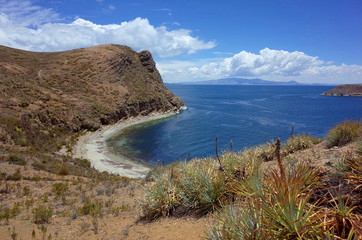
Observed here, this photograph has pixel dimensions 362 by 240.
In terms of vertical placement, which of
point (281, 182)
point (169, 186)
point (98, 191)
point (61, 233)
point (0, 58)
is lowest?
point (98, 191)

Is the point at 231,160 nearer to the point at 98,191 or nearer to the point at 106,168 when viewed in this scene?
the point at 98,191

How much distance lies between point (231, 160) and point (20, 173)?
12738 millimetres

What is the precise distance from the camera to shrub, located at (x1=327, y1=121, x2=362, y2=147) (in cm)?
900

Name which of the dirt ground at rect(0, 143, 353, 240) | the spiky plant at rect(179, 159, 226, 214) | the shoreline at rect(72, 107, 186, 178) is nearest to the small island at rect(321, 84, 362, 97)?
the shoreline at rect(72, 107, 186, 178)

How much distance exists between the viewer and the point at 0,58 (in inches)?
1864

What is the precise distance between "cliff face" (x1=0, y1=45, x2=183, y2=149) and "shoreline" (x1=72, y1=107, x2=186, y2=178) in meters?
2.41

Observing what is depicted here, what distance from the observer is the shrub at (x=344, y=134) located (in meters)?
9.00

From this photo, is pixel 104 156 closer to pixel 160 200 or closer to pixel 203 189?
pixel 160 200

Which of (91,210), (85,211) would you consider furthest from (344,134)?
(85,211)

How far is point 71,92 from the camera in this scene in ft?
157

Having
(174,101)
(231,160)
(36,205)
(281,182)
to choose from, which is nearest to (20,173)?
(36,205)

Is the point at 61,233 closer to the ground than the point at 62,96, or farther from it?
closer to the ground

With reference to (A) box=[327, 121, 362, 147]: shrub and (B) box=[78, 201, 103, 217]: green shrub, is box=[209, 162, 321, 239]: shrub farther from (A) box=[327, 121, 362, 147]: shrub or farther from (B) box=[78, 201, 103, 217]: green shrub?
(A) box=[327, 121, 362, 147]: shrub

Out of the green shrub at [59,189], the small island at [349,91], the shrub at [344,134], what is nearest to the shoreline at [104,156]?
the green shrub at [59,189]
